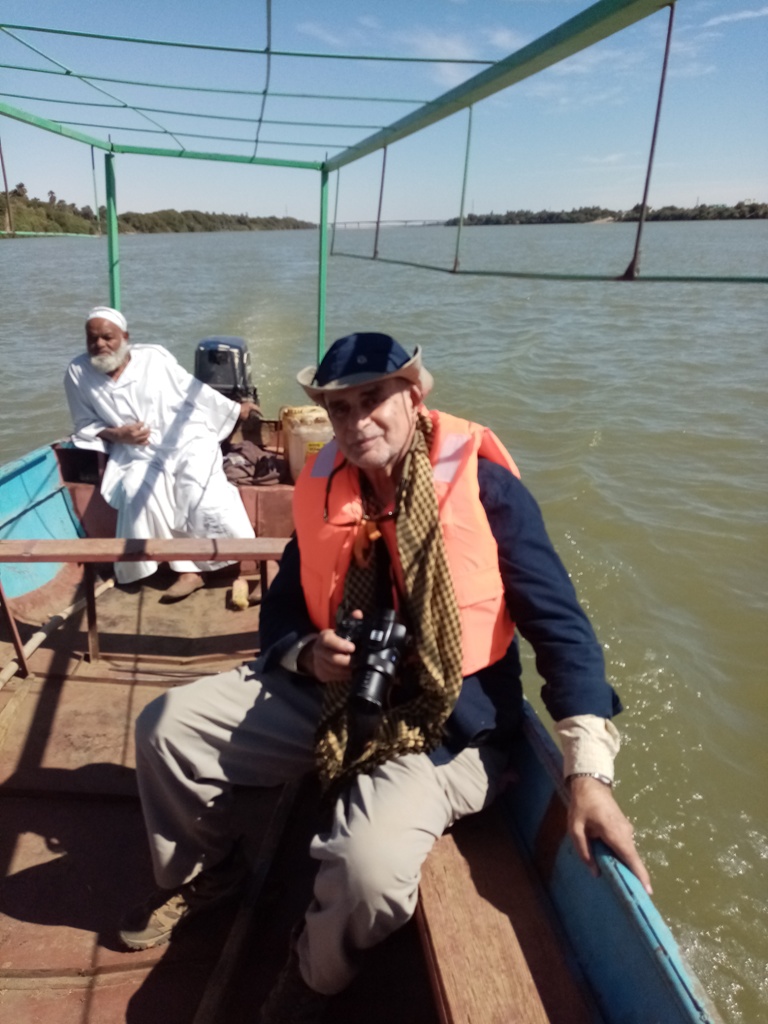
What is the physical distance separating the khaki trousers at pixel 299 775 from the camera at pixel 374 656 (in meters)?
0.21

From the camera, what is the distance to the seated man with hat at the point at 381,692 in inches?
63.2

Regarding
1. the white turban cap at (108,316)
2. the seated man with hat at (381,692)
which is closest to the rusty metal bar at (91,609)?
the seated man with hat at (381,692)

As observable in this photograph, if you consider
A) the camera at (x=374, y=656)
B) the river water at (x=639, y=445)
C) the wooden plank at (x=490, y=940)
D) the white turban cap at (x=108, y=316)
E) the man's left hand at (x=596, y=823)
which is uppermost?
the white turban cap at (x=108, y=316)

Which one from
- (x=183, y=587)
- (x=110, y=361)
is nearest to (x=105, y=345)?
(x=110, y=361)

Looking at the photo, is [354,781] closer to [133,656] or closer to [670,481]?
[133,656]

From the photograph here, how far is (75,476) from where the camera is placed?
15.3ft

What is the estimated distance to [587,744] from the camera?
160cm

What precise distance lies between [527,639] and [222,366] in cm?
418

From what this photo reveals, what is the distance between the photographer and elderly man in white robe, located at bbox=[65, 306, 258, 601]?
4090 millimetres

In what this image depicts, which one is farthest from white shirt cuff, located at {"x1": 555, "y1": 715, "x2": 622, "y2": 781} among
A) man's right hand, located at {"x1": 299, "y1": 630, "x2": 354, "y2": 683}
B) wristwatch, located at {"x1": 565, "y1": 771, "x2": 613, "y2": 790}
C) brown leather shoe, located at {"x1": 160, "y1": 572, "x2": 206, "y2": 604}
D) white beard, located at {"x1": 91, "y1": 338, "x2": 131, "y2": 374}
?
white beard, located at {"x1": 91, "y1": 338, "x2": 131, "y2": 374}

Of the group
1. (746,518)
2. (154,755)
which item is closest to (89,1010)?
(154,755)

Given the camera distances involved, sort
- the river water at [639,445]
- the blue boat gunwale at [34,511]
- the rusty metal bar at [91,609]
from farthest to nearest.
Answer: the blue boat gunwale at [34,511], the river water at [639,445], the rusty metal bar at [91,609]

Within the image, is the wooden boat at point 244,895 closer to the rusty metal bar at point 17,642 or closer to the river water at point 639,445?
the rusty metal bar at point 17,642

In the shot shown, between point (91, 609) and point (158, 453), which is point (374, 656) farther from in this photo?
point (158, 453)
